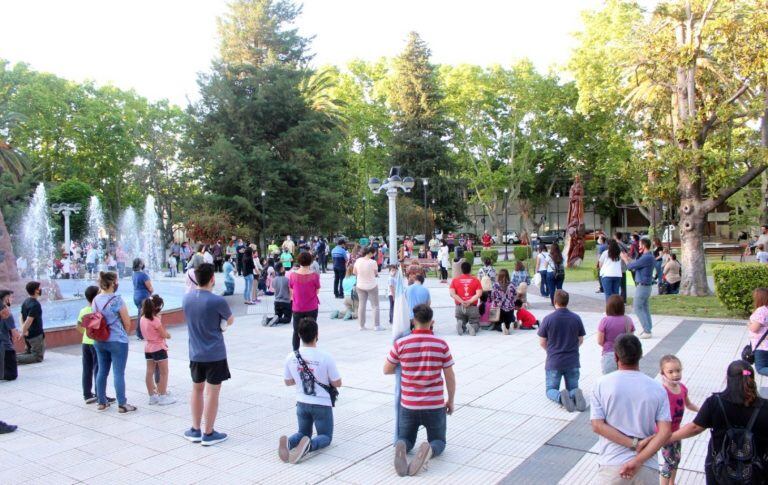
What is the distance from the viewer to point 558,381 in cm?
671

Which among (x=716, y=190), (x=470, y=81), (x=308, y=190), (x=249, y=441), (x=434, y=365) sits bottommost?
(x=249, y=441)

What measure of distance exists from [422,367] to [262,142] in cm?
3150

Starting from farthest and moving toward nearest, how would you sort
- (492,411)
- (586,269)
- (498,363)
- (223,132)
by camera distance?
(223,132) → (586,269) → (498,363) → (492,411)

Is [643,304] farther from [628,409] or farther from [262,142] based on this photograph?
[262,142]

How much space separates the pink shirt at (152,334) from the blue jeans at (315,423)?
241 cm

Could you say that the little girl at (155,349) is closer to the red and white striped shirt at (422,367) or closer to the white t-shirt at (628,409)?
the red and white striped shirt at (422,367)

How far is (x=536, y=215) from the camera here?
2687 inches

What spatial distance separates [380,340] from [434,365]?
20.3 feet

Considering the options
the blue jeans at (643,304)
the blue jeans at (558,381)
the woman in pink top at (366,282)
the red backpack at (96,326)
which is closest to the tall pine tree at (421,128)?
the woman in pink top at (366,282)

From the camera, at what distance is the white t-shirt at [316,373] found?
5098 mm

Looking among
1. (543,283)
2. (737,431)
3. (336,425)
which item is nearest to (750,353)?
(737,431)

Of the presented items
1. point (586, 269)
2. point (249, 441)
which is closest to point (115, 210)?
point (586, 269)

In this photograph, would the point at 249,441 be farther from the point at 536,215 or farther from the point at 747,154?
the point at 536,215

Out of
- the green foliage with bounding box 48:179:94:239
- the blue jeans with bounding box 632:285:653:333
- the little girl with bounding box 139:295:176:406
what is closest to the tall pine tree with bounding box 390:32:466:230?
the green foliage with bounding box 48:179:94:239
